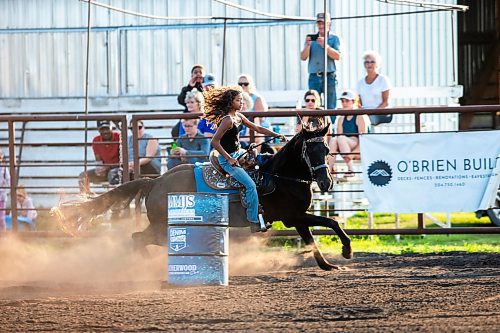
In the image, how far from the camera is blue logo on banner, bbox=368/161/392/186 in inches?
484

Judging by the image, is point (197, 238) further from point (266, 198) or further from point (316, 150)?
point (316, 150)

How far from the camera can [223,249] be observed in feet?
31.6

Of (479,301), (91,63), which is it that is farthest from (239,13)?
(479,301)

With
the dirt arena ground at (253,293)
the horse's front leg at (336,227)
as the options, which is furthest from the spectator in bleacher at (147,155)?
the horse's front leg at (336,227)

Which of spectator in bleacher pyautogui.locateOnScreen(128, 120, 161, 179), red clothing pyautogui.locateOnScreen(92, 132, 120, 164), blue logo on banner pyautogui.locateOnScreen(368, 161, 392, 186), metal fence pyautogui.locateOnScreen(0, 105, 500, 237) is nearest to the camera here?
metal fence pyautogui.locateOnScreen(0, 105, 500, 237)

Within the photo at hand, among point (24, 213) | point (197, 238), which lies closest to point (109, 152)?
point (24, 213)

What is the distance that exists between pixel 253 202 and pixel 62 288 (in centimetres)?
204

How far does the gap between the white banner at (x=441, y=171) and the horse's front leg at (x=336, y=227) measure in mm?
1802

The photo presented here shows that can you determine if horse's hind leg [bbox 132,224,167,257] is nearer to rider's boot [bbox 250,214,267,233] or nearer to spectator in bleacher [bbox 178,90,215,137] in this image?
rider's boot [bbox 250,214,267,233]

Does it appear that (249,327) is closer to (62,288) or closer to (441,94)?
(62,288)

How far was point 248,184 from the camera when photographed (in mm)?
10438

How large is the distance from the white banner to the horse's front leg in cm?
180

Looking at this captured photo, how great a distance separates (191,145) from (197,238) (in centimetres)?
351

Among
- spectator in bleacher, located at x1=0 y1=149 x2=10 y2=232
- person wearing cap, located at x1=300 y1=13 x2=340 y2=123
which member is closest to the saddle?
person wearing cap, located at x1=300 y1=13 x2=340 y2=123
